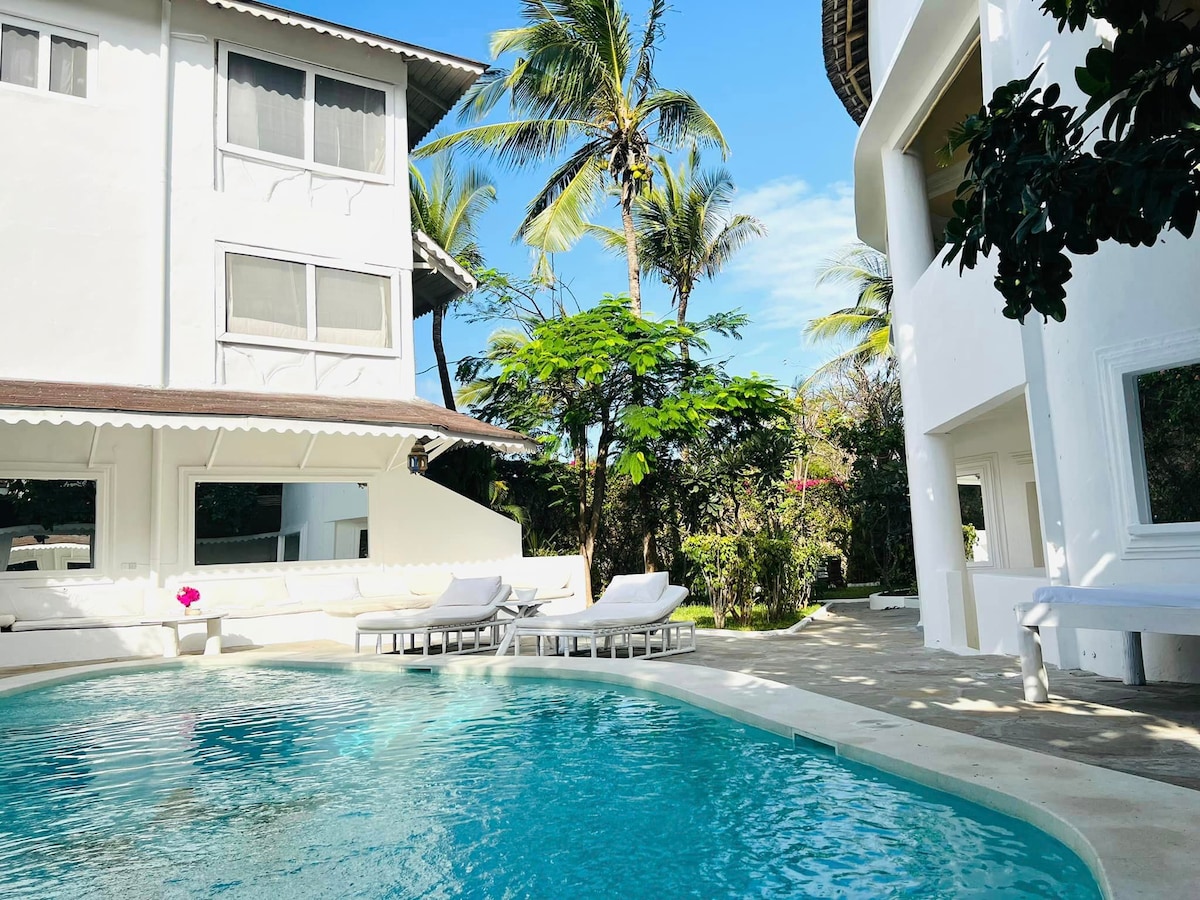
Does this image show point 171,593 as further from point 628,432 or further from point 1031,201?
point 1031,201

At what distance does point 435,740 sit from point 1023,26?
8837 millimetres

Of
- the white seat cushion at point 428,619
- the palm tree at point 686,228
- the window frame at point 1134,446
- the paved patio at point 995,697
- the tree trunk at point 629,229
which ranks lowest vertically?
the paved patio at point 995,697

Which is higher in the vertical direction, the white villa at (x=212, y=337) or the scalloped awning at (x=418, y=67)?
the scalloped awning at (x=418, y=67)

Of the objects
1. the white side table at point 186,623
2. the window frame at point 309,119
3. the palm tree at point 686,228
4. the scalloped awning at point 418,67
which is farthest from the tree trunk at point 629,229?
the white side table at point 186,623

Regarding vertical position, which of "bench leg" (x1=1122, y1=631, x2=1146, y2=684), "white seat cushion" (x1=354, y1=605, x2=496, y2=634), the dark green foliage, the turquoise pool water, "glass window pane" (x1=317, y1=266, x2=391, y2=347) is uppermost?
"glass window pane" (x1=317, y1=266, x2=391, y2=347)

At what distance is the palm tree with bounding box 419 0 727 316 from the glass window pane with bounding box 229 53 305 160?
631cm

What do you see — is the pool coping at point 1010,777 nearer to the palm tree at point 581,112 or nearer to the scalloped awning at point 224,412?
the scalloped awning at point 224,412

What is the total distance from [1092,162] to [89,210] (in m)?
14.9

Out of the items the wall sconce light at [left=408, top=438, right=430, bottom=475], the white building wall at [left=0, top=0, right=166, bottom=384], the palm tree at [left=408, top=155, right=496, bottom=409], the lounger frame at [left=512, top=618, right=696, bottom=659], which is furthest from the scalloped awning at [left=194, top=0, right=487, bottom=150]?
the lounger frame at [left=512, top=618, right=696, bottom=659]

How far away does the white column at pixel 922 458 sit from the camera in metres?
11.6

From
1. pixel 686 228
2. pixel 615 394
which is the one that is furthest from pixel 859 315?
pixel 615 394

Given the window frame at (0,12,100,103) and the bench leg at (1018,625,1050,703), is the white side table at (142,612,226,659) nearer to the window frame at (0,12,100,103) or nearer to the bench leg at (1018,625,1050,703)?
the window frame at (0,12,100,103)

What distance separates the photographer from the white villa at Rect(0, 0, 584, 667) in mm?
14094

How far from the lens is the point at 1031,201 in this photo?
4.47 metres
